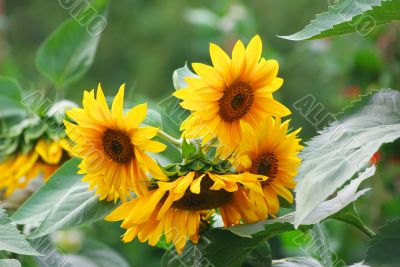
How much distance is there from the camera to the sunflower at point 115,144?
0.46 m

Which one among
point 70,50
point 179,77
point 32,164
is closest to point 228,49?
point 70,50

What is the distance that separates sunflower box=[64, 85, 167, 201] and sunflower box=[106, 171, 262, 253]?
0.01 m

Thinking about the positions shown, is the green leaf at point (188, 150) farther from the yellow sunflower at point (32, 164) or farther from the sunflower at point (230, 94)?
the yellow sunflower at point (32, 164)

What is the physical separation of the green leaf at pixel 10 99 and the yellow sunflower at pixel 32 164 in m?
0.09

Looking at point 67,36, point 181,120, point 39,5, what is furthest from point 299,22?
point 181,120

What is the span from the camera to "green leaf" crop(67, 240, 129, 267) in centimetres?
70

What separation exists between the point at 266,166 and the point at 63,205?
14 cm

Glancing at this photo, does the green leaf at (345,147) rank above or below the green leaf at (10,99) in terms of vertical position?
below

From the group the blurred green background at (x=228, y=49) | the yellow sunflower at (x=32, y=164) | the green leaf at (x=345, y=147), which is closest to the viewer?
the green leaf at (x=345, y=147)

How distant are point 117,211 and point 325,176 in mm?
157

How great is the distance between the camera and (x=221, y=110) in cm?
48

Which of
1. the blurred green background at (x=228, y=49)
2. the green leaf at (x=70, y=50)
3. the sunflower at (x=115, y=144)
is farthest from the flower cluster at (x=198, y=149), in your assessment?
the green leaf at (x=70, y=50)

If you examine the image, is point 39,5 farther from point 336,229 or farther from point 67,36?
point 67,36

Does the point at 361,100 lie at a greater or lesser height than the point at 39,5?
lesser
